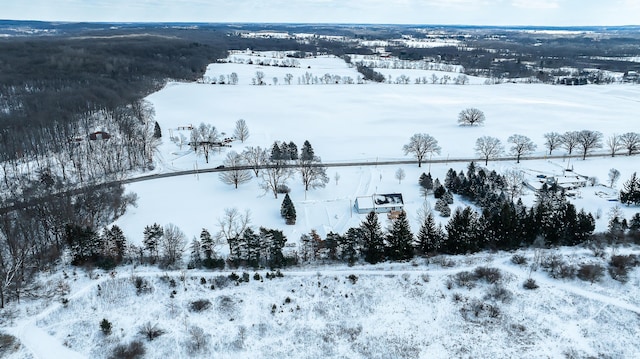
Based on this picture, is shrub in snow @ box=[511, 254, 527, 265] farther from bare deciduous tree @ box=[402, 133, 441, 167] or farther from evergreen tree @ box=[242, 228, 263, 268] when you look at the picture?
bare deciduous tree @ box=[402, 133, 441, 167]

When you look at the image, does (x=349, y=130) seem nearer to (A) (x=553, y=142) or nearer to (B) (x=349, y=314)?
(A) (x=553, y=142)

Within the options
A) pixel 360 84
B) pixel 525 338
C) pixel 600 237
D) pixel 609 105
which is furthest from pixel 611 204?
pixel 360 84

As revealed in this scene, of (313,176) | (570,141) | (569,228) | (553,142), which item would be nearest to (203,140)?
(313,176)

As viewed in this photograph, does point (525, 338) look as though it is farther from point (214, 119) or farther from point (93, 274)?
point (214, 119)

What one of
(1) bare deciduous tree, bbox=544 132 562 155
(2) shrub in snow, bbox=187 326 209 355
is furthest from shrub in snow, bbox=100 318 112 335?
(1) bare deciduous tree, bbox=544 132 562 155

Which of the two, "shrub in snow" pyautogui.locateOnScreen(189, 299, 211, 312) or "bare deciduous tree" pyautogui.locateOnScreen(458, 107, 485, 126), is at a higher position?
"bare deciduous tree" pyautogui.locateOnScreen(458, 107, 485, 126)

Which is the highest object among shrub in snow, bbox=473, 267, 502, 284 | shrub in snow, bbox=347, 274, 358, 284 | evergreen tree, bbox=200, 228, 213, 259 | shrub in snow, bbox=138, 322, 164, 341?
evergreen tree, bbox=200, 228, 213, 259

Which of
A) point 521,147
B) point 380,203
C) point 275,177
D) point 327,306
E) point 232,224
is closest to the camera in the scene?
point 327,306
